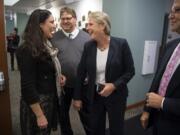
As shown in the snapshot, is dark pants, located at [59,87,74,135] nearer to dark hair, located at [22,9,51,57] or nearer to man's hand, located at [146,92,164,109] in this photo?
dark hair, located at [22,9,51,57]

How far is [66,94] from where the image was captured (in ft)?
7.71

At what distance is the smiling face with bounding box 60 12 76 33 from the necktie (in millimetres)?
1300

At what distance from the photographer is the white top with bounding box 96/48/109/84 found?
6.08ft

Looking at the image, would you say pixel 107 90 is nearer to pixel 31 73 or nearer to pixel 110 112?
pixel 110 112

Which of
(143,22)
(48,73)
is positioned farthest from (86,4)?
(48,73)

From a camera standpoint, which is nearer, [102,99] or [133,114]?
[102,99]

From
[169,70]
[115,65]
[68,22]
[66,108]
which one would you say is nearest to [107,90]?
[115,65]

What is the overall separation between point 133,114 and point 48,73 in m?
2.30

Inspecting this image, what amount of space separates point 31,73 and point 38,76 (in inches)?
3.4

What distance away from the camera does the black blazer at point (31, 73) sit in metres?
1.40

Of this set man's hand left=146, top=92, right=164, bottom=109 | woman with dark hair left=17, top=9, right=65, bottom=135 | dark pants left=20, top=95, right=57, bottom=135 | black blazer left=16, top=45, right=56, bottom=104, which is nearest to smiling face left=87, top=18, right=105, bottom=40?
woman with dark hair left=17, top=9, right=65, bottom=135

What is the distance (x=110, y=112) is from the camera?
1880mm

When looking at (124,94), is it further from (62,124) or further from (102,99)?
(62,124)

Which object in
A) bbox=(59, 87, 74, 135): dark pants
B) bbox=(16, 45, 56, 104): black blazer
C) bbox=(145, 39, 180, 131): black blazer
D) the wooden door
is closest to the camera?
bbox=(145, 39, 180, 131): black blazer
